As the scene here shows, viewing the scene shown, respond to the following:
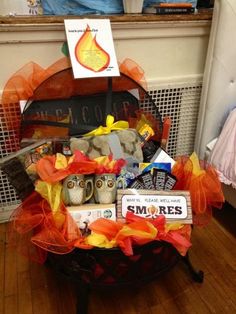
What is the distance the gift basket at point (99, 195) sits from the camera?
70 centimetres

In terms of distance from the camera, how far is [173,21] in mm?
1082

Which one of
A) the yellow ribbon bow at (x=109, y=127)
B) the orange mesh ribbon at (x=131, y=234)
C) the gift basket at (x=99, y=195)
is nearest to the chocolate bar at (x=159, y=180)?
the gift basket at (x=99, y=195)

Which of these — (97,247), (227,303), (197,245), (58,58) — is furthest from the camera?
(197,245)

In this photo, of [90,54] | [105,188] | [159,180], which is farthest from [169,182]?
[90,54]

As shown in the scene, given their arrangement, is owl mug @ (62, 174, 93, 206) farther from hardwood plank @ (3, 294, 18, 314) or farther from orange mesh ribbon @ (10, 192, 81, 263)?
hardwood plank @ (3, 294, 18, 314)

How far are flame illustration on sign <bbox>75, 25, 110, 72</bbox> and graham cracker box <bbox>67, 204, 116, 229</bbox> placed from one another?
489 mm

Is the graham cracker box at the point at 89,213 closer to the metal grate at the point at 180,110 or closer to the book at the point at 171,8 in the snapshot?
the metal grate at the point at 180,110

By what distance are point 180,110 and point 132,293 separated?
755mm

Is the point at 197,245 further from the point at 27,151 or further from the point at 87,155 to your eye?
the point at 27,151

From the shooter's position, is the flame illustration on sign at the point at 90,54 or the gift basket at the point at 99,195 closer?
the gift basket at the point at 99,195

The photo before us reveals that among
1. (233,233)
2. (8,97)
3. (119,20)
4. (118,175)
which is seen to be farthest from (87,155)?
(233,233)

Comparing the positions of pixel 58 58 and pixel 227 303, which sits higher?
pixel 58 58

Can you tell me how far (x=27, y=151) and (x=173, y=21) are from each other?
71 centimetres

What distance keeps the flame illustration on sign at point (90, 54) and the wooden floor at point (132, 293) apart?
2.37 ft
